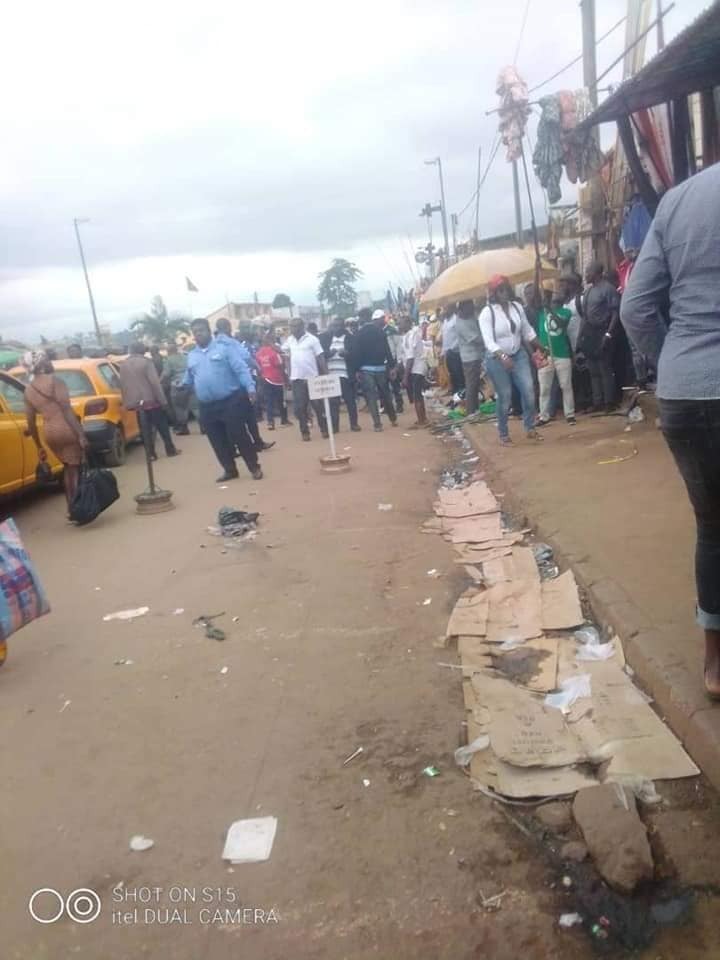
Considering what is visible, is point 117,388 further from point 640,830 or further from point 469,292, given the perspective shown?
point 640,830

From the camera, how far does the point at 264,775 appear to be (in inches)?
118

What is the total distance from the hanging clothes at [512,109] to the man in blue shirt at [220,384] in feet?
18.4

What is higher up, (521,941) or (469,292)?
(469,292)

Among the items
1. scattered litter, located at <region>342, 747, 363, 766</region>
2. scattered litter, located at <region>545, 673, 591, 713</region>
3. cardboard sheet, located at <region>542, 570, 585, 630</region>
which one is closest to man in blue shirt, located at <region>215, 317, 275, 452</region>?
cardboard sheet, located at <region>542, 570, 585, 630</region>

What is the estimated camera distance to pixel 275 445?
12328 mm

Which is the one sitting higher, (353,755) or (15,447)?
(15,447)

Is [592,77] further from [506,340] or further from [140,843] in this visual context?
[140,843]

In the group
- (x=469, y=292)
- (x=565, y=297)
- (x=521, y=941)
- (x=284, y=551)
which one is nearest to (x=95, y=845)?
(x=521, y=941)

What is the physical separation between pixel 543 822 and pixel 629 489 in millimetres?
3967

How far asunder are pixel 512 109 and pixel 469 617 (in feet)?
30.0

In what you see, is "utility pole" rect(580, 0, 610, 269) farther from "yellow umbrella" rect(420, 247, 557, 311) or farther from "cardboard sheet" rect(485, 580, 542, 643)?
"cardboard sheet" rect(485, 580, 542, 643)

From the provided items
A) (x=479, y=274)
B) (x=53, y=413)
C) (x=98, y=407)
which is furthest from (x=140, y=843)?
(x=479, y=274)

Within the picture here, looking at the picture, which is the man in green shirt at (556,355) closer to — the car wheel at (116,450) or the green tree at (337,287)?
the car wheel at (116,450)

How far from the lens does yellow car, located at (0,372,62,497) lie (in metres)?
7.84
